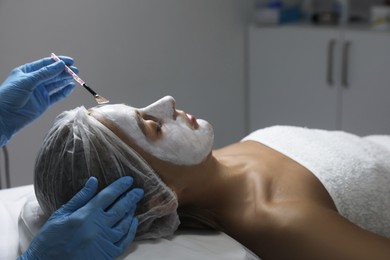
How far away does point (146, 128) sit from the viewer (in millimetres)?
1555

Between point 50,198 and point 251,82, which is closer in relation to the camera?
point 50,198

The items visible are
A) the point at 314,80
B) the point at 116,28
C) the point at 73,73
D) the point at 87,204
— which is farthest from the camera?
the point at 314,80

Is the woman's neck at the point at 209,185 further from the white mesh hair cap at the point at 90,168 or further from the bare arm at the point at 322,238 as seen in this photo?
the bare arm at the point at 322,238

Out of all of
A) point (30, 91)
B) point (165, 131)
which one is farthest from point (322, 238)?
point (30, 91)

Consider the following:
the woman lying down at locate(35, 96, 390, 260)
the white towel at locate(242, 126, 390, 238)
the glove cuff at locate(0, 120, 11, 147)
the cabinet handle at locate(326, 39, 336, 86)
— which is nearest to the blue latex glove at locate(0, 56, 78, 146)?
the glove cuff at locate(0, 120, 11, 147)

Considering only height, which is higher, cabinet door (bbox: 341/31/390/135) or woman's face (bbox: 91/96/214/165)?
woman's face (bbox: 91/96/214/165)

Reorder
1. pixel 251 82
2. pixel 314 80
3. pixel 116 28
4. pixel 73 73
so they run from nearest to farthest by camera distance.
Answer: pixel 73 73, pixel 116 28, pixel 314 80, pixel 251 82

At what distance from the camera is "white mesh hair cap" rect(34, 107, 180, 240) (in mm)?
1460

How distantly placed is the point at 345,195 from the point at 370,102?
1356 millimetres

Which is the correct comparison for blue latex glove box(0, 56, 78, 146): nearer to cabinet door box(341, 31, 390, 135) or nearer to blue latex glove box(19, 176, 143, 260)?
blue latex glove box(19, 176, 143, 260)

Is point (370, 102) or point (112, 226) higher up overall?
point (112, 226)

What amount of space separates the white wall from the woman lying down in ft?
3.87

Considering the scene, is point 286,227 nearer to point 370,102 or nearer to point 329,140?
point 329,140

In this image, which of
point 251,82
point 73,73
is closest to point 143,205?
point 73,73
